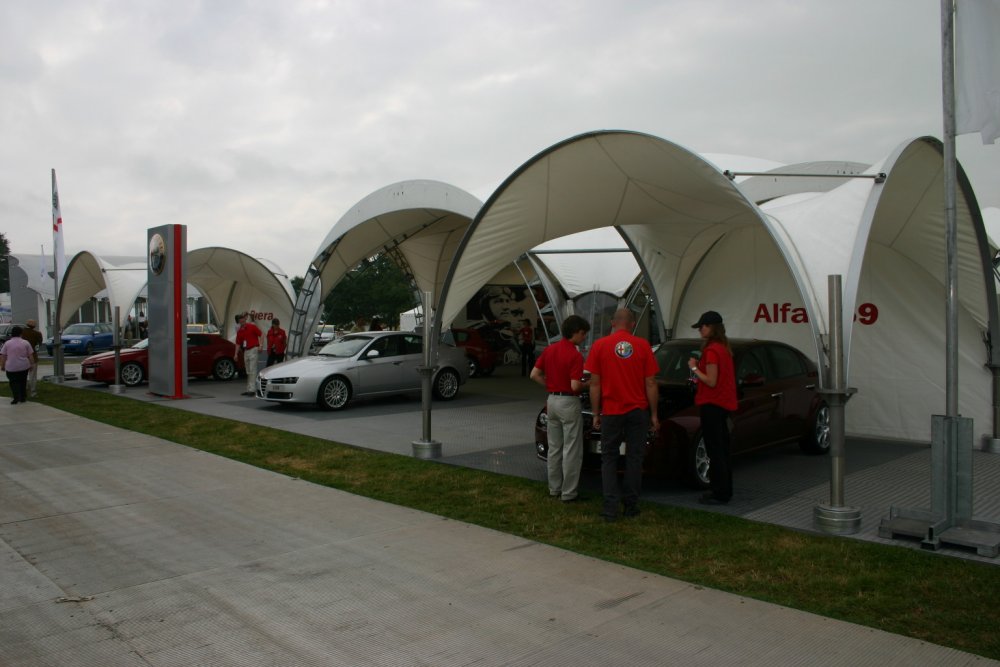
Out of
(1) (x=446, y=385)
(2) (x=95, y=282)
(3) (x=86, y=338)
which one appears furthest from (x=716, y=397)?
(3) (x=86, y=338)

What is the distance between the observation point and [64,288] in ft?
73.6

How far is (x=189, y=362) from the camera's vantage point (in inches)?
770

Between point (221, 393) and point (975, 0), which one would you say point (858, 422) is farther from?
point (221, 393)

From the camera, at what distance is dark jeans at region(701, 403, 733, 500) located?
270 inches

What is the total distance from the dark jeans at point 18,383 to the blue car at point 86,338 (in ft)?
63.4

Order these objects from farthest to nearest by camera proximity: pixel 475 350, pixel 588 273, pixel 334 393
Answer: pixel 475 350, pixel 588 273, pixel 334 393

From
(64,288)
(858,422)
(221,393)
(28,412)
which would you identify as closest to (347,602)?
(858,422)

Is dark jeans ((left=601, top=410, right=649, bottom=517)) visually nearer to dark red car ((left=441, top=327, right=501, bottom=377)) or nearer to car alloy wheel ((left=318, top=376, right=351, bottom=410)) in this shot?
car alloy wheel ((left=318, top=376, right=351, bottom=410))

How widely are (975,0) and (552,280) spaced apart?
13.1m

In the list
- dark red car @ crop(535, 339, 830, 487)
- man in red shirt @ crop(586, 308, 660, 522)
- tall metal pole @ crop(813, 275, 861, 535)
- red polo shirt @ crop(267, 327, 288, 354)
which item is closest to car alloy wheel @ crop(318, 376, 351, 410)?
red polo shirt @ crop(267, 327, 288, 354)

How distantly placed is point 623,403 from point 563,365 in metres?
0.73

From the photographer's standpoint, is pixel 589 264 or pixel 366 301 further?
pixel 366 301

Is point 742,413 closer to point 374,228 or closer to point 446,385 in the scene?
point 446,385

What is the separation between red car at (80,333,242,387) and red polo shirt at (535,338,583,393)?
48.4 feet
